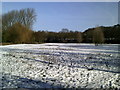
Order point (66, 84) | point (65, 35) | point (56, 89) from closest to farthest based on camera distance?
point (56, 89) → point (66, 84) → point (65, 35)

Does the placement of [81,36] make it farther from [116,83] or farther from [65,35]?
[116,83]

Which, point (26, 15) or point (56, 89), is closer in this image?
point (56, 89)

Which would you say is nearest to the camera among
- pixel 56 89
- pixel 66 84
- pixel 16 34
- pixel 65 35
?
pixel 56 89

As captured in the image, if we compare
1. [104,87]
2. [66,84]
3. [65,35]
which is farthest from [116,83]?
[65,35]

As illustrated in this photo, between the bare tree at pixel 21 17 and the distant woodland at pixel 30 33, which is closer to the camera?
the distant woodland at pixel 30 33

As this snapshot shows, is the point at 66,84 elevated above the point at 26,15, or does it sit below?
below

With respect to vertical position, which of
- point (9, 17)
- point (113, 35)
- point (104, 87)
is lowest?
point (104, 87)

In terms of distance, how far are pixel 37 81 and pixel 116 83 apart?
8.53 feet

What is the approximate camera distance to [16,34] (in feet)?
153

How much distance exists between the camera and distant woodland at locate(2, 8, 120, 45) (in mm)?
46500

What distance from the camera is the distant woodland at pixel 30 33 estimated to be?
153 feet

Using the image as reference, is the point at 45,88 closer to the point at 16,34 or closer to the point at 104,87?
the point at 104,87

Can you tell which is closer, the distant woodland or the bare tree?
the distant woodland

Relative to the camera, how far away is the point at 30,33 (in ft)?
172
